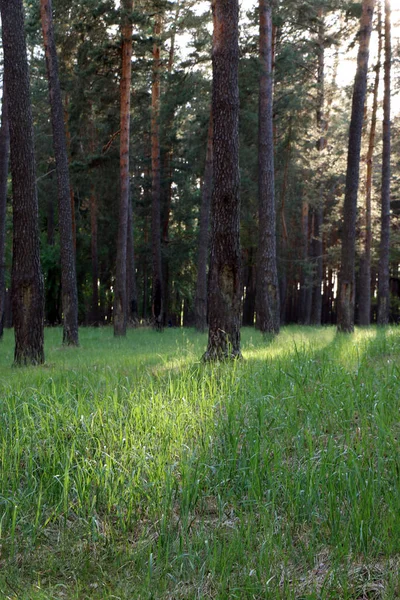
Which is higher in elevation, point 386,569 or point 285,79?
point 285,79

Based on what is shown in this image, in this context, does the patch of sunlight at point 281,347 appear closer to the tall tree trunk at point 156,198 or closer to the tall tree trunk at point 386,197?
the tall tree trunk at point 386,197

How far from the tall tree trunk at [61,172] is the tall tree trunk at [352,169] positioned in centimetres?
718

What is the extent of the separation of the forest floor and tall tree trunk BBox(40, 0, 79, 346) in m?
9.64

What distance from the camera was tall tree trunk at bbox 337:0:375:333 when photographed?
1527 cm

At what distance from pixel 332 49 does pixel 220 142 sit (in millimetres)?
23428

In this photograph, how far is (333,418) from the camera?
538 cm

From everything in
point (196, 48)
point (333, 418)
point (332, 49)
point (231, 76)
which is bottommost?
point (333, 418)

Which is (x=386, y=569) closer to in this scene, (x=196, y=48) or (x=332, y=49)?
(x=196, y=48)

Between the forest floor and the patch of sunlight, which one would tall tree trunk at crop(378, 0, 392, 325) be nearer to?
the patch of sunlight

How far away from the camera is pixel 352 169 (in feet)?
51.0

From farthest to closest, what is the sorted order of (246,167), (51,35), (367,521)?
1. (246,167)
2. (51,35)
3. (367,521)

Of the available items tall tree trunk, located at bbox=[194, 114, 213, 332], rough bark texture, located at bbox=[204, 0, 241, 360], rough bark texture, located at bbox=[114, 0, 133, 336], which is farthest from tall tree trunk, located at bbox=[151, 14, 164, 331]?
rough bark texture, located at bbox=[204, 0, 241, 360]

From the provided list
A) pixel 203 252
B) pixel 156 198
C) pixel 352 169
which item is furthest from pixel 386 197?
pixel 156 198

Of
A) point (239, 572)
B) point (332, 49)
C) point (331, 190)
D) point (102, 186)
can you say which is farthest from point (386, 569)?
point (331, 190)
